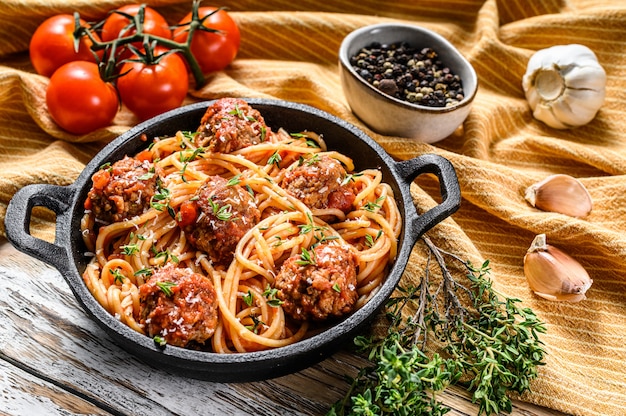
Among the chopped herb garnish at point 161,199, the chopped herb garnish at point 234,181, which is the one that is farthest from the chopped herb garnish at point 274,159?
the chopped herb garnish at point 161,199

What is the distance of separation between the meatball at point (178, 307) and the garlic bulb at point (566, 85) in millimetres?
3163

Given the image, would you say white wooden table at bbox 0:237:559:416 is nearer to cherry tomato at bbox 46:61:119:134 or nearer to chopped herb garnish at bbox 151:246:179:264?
chopped herb garnish at bbox 151:246:179:264

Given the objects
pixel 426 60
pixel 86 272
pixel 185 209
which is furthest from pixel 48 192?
pixel 426 60

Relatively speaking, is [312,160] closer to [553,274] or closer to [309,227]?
[309,227]

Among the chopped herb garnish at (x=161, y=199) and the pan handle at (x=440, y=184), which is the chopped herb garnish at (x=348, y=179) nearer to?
the pan handle at (x=440, y=184)

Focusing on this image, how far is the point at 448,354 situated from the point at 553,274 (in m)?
0.87

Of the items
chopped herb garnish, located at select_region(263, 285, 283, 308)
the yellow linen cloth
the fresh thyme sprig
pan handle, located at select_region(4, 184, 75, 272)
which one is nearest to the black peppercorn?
the yellow linen cloth

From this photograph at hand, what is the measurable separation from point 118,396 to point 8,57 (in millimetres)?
3359

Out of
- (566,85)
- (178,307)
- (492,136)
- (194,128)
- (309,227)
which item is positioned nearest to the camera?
(178,307)

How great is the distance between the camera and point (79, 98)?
14.9ft

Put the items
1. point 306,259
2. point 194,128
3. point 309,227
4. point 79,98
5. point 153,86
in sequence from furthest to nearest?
point 153,86, point 79,98, point 194,128, point 309,227, point 306,259

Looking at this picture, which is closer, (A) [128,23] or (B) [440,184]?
(B) [440,184]

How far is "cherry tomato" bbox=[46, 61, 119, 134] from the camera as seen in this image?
4.55 meters

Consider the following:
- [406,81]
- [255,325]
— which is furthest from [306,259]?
[406,81]
